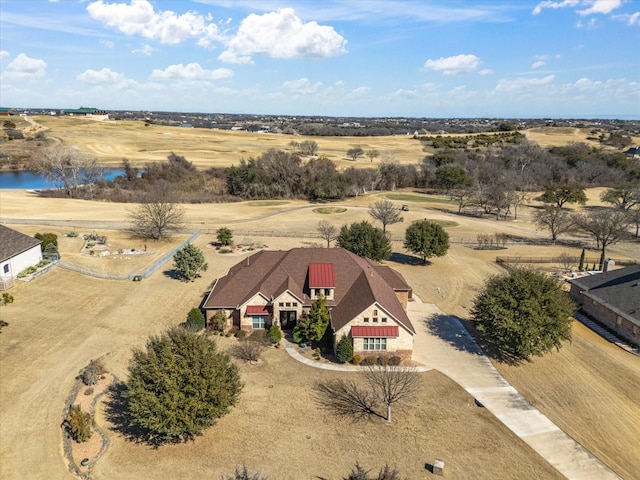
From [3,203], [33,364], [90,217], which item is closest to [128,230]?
[90,217]

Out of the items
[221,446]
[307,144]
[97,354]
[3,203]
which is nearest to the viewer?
[221,446]

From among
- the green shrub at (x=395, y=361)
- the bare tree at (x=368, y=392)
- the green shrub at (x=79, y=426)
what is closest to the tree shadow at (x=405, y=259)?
the green shrub at (x=395, y=361)

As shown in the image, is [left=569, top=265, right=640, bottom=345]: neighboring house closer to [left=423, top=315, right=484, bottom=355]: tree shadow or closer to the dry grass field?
[left=423, top=315, right=484, bottom=355]: tree shadow

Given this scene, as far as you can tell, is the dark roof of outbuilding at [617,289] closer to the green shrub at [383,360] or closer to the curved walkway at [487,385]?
the curved walkway at [487,385]

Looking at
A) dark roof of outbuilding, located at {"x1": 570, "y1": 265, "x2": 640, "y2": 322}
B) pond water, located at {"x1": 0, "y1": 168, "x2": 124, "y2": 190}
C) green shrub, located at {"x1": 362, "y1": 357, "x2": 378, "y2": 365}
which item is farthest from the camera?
pond water, located at {"x1": 0, "y1": 168, "x2": 124, "y2": 190}

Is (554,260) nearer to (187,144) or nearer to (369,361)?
(369,361)

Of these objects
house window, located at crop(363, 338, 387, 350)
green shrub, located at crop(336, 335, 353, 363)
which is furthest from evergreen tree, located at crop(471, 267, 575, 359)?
green shrub, located at crop(336, 335, 353, 363)

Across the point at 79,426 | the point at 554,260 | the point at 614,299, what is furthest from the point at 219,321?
the point at 554,260

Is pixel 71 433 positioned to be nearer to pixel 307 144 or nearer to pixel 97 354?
pixel 97 354
